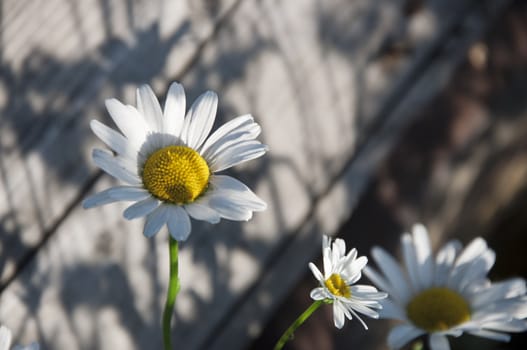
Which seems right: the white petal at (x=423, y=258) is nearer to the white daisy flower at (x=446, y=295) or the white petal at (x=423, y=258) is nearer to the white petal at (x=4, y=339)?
the white daisy flower at (x=446, y=295)

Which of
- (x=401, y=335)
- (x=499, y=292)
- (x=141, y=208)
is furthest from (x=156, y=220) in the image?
(x=499, y=292)

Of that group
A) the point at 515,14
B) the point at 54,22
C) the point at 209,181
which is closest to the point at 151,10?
the point at 54,22

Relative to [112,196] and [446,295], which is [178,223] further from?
[446,295]

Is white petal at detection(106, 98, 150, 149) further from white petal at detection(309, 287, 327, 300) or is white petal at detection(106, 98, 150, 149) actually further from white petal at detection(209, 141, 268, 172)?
white petal at detection(309, 287, 327, 300)

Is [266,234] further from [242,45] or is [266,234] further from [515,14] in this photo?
[515,14]

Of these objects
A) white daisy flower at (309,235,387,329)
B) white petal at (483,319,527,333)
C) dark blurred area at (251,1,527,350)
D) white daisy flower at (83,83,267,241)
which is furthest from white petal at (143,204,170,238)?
dark blurred area at (251,1,527,350)

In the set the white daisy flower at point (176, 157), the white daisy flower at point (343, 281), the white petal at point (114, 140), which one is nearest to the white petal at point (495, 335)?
the white daisy flower at point (343, 281)
